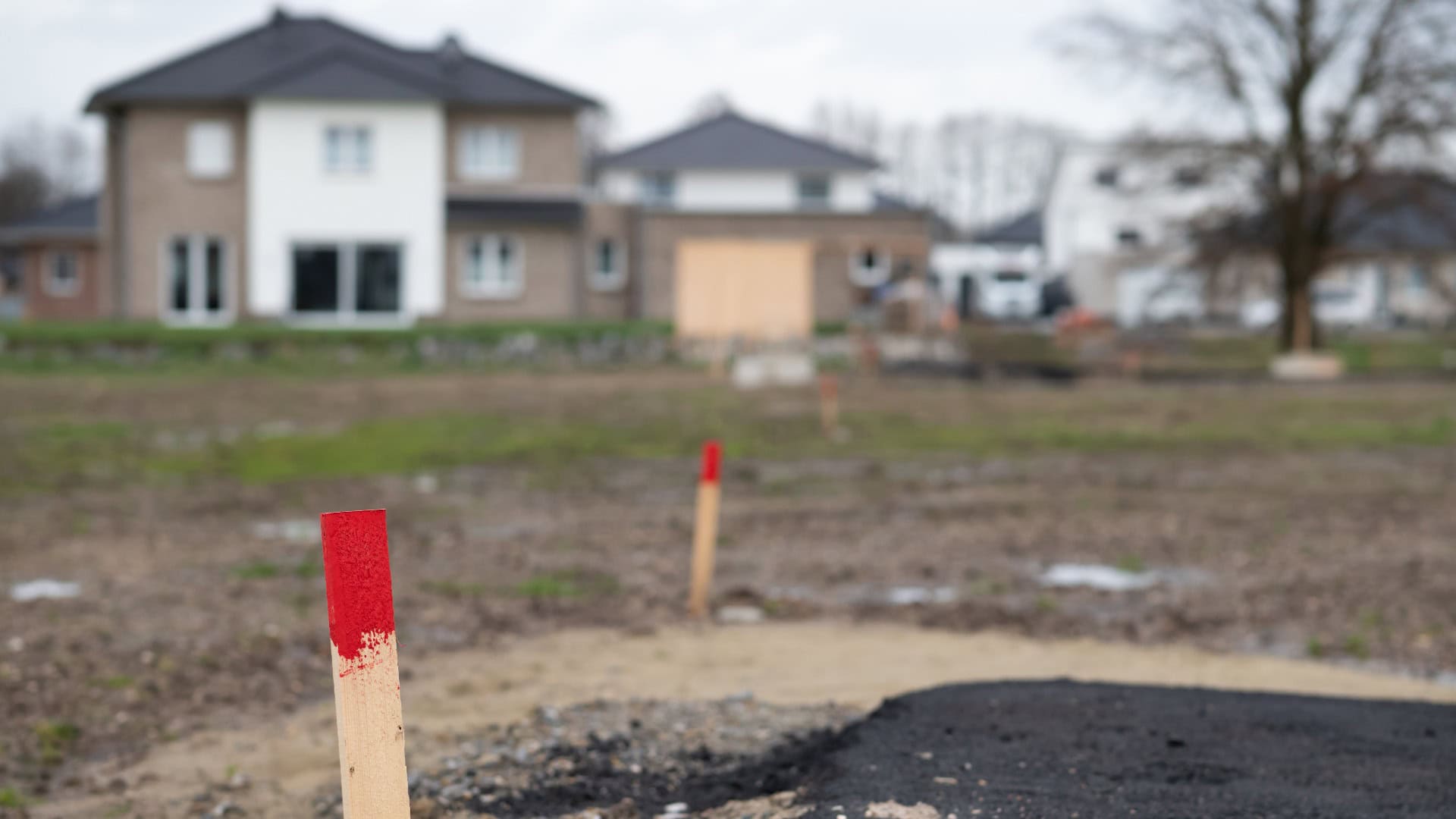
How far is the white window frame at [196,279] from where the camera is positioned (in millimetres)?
42062

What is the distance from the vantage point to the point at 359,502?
14078mm

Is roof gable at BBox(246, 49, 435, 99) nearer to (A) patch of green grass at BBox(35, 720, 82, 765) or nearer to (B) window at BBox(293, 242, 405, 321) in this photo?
(B) window at BBox(293, 242, 405, 321)

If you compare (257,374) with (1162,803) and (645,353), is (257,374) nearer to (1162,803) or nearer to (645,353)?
(645,353)

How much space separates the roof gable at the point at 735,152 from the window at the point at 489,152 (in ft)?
46.5

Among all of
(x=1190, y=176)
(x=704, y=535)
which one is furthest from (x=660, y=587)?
(x=1190, y=176)

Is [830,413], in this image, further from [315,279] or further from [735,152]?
[735,152]

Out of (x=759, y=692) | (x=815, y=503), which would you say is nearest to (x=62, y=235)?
(x=815, y=503)

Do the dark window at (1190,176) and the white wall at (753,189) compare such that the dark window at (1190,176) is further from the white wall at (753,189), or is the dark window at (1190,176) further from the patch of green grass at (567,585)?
the patch of green grass at (567,585)

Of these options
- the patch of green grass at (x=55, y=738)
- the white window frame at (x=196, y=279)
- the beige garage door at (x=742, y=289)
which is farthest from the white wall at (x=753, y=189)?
the patch of green grass at (x=55, y=738)

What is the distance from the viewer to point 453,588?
10.3 m

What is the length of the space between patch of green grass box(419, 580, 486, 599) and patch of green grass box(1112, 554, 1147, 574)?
166 inches

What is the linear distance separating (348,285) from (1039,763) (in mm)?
38082

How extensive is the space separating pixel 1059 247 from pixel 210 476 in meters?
61.8

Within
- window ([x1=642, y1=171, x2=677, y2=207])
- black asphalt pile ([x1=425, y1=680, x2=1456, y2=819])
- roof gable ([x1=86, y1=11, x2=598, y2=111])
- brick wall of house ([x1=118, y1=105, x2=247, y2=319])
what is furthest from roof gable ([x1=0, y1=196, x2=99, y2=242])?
black asphalt pile ([x1=425, y1=680, x2=1456, y2=819])
